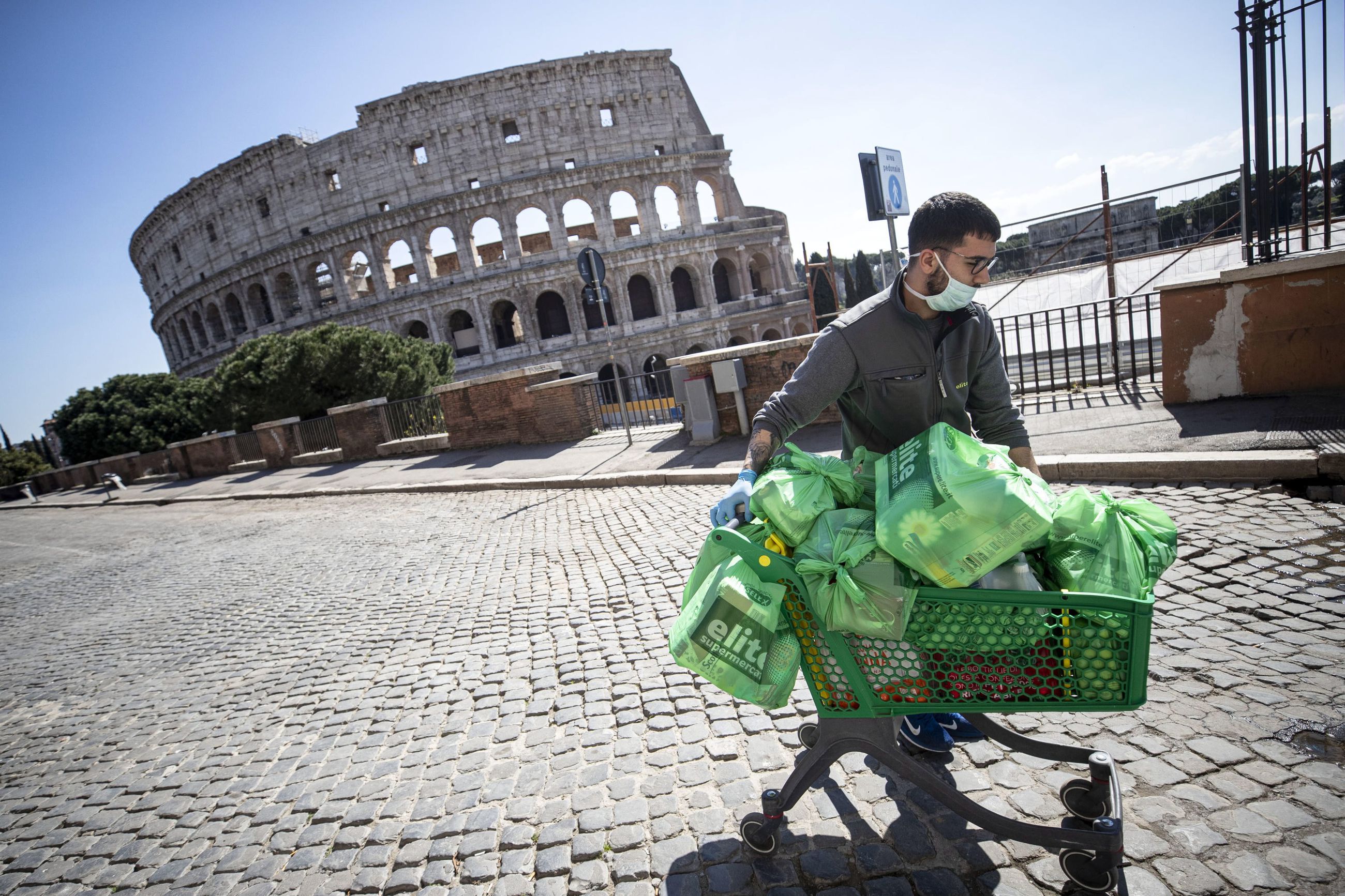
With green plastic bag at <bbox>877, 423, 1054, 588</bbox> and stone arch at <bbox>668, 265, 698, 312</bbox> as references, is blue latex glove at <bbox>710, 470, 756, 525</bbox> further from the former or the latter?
stone arch at <bbox>668, 265, 698, 312</bbox>

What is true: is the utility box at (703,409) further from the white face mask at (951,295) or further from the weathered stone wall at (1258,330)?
the white face mask at (951,295)

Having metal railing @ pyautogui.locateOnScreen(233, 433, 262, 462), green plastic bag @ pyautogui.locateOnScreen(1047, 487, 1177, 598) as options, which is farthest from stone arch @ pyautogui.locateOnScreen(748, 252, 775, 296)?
green plastic bag @ pyautogui.locateOnScreen(1047, 487, 1177, 598)

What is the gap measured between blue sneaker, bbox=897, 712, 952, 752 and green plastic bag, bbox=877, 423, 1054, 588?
1.12m

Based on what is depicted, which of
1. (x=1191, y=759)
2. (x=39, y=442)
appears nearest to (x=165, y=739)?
(x=1191, y=759)

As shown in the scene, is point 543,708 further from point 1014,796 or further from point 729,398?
point 729,398

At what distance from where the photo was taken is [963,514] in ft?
5.14

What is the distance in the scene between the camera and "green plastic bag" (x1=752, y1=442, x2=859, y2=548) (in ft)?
6.07

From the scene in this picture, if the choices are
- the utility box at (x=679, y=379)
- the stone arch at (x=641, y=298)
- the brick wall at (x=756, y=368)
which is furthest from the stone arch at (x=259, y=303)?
the brick wall at (x=756, y=368)

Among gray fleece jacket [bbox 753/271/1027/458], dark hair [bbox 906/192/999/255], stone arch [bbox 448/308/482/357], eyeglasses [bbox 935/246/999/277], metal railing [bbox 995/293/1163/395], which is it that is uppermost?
stone arch [bbox 448/308/482/357]

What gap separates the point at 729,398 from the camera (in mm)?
9242

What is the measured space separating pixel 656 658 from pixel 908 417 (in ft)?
6.65

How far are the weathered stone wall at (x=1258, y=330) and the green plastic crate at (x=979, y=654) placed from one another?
19.1ft

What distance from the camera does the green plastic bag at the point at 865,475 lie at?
206 cm

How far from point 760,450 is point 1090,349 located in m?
11.0
